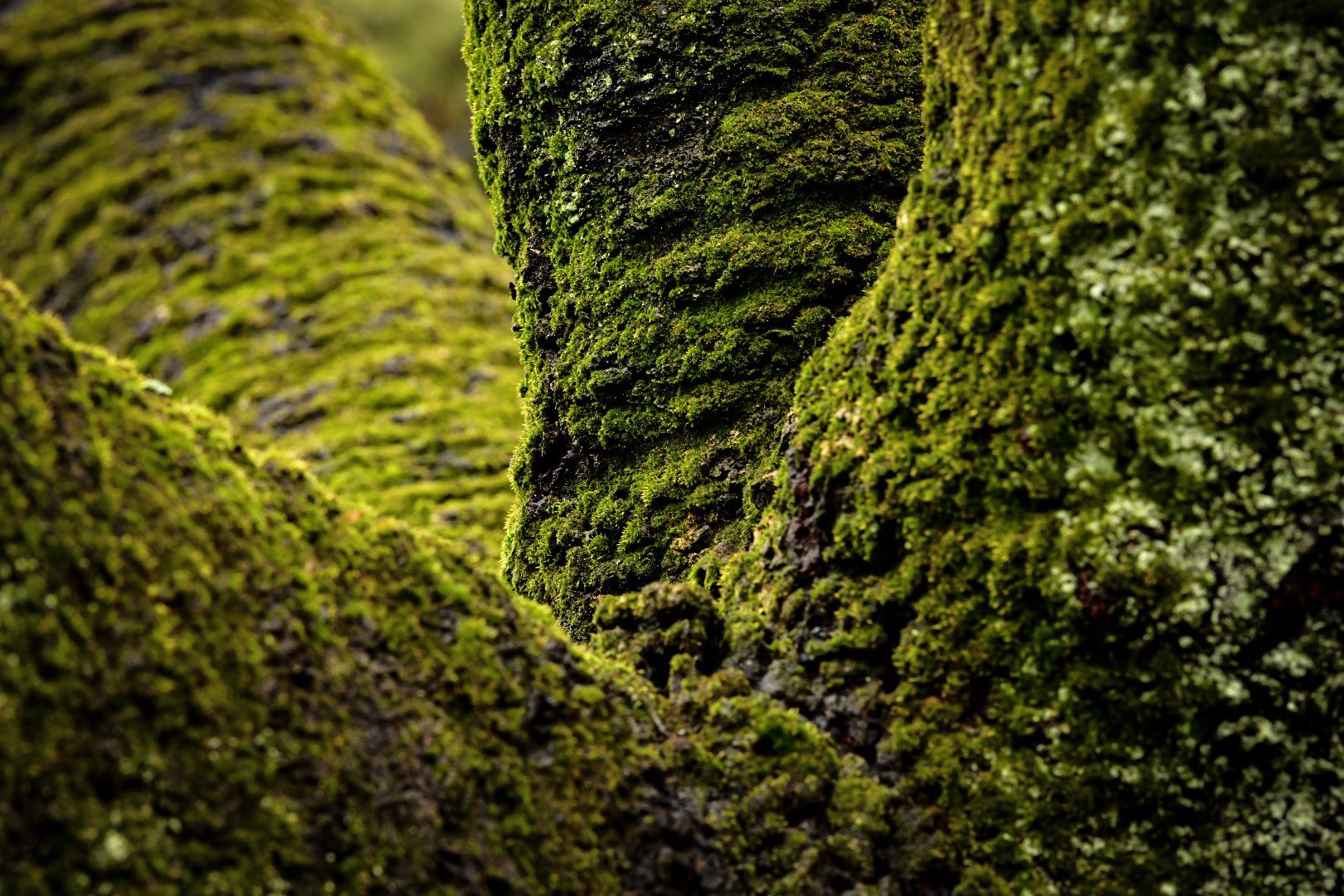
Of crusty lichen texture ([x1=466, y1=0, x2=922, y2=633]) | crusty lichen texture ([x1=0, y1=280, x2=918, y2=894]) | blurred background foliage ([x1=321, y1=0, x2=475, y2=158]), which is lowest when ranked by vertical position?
crusty lichen texture ([x1=0, y1=280, x2=918, y2=894])

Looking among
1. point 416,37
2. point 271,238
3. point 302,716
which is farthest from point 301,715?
point 416,37

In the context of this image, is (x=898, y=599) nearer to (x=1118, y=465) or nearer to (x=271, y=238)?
(x=1118, y=465)

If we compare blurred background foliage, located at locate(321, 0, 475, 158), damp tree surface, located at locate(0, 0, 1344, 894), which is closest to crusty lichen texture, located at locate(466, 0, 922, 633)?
damp tree surface, located at locate(0, 0, 1344, 894)

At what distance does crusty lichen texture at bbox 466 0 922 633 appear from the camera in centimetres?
290

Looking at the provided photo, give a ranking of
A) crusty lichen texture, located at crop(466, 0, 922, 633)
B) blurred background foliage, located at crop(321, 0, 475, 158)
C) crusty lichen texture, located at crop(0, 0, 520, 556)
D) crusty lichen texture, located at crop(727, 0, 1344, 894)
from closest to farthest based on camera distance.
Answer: crusty lichen texture, located at crop(727, 0, 1344, 894)
crusty lichen texture, located at crop(466, 0, 922, 633)
crusty lichen texture, located at crop(0, 0, 520, 556)
blurred background foliage, located at crop(321, 0, 475, 158)

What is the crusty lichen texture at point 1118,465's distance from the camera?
1728 mm

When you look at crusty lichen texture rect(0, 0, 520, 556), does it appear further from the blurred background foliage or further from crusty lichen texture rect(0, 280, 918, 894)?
the blurred background foliage

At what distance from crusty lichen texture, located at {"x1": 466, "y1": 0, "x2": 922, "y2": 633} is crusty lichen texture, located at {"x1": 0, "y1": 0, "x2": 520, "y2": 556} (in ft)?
6.89

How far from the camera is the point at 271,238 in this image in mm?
6586

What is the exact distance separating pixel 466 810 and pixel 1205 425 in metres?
1.30

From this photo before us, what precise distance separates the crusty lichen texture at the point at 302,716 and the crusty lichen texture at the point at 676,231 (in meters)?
0.87

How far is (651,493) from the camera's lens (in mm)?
2928

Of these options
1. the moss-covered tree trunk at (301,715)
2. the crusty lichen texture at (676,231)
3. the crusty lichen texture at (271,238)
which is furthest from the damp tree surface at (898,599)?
the crusty lichen texture at (271,238)

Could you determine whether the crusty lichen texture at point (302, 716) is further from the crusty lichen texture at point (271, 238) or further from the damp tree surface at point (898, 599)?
the crusty lichen texture at point (271, 238)
